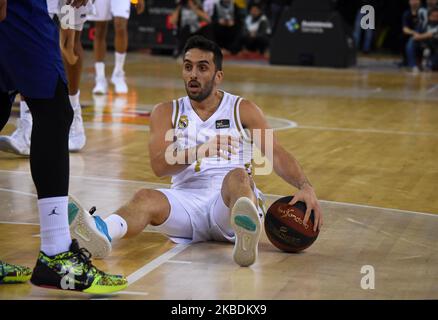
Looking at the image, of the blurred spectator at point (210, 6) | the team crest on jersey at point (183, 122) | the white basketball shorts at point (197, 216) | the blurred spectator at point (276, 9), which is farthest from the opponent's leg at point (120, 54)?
the blurred spectator at point (276, 9)

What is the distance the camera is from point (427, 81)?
15914mm

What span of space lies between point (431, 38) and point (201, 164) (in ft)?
44.0

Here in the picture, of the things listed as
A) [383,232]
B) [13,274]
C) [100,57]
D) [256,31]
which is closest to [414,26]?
[256,31]

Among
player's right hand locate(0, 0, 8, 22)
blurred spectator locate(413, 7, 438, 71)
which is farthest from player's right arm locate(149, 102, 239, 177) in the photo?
blurred spectator locate(413, 7, 438, 71)

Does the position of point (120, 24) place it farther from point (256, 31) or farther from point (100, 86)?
point (256, 31)

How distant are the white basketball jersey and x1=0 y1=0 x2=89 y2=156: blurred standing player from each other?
248 cm

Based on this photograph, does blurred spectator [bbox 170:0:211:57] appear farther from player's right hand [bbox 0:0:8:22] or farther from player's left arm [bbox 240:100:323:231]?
player's right hand [bbox 0:0:8:22]

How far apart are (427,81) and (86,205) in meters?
10.8

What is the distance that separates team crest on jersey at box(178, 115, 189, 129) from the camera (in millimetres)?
5348

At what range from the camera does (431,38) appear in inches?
704

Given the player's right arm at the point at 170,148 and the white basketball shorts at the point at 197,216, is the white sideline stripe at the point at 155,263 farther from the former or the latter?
the player's right arm at the point at 170,148

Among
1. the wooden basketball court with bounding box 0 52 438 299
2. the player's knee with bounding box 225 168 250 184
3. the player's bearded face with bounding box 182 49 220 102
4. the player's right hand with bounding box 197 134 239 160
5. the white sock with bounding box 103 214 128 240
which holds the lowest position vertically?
the wooden basketball court with bounding box 0 52 438 299
